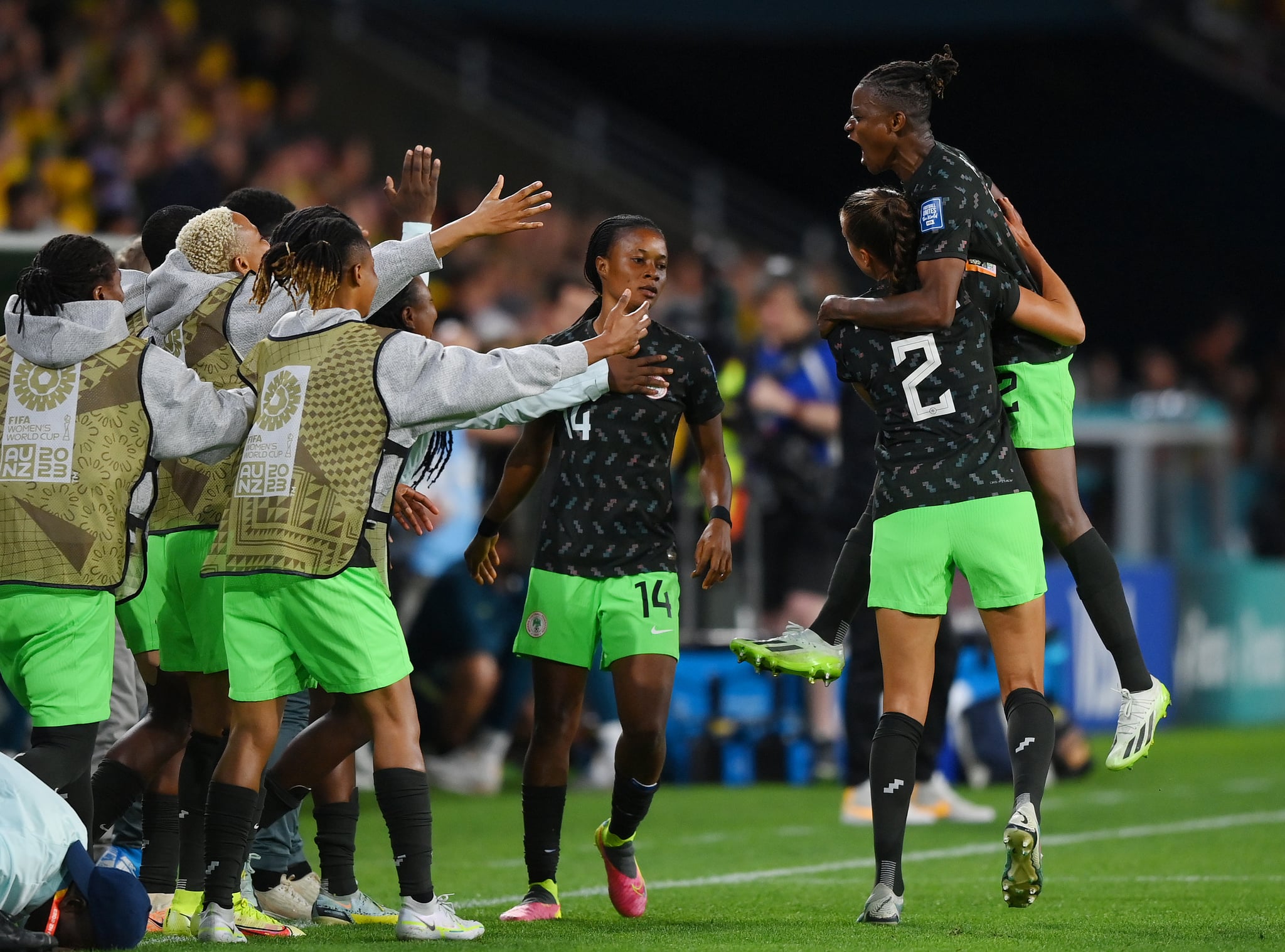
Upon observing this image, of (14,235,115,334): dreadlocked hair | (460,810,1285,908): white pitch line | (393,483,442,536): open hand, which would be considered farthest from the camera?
(460,810,1285,908): white pitch line

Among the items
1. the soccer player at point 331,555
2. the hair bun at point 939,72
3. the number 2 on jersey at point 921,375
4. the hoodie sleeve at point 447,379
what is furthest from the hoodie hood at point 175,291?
the hair bun at point 939,72

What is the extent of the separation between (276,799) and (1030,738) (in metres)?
2.20

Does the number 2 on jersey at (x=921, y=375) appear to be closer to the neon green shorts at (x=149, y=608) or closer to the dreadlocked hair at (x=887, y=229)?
the dreadlocked hair at (x=887, y=229)

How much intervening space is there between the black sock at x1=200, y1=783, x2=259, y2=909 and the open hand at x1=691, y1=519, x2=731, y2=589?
1.52 m

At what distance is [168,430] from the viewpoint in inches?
198

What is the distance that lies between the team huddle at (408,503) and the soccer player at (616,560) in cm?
1

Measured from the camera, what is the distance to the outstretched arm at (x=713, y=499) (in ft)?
18.5

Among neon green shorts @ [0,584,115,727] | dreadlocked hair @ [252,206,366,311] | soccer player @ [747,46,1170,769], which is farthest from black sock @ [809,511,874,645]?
neon green shorts @ [0,584,115,727]

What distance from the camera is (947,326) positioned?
5.26 meters

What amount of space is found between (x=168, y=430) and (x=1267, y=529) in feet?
43.8

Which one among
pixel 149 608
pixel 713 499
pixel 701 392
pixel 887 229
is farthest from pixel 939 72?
pixel 149 608

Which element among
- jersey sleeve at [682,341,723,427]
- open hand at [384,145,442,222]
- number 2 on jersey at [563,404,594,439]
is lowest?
number 2 on jersey at [563,404,594,439]

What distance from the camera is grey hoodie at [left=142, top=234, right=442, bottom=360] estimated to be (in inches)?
213

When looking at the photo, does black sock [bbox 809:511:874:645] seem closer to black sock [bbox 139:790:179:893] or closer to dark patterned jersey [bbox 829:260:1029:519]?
dark patterned jersey [bbox 829:260:1029:519]
